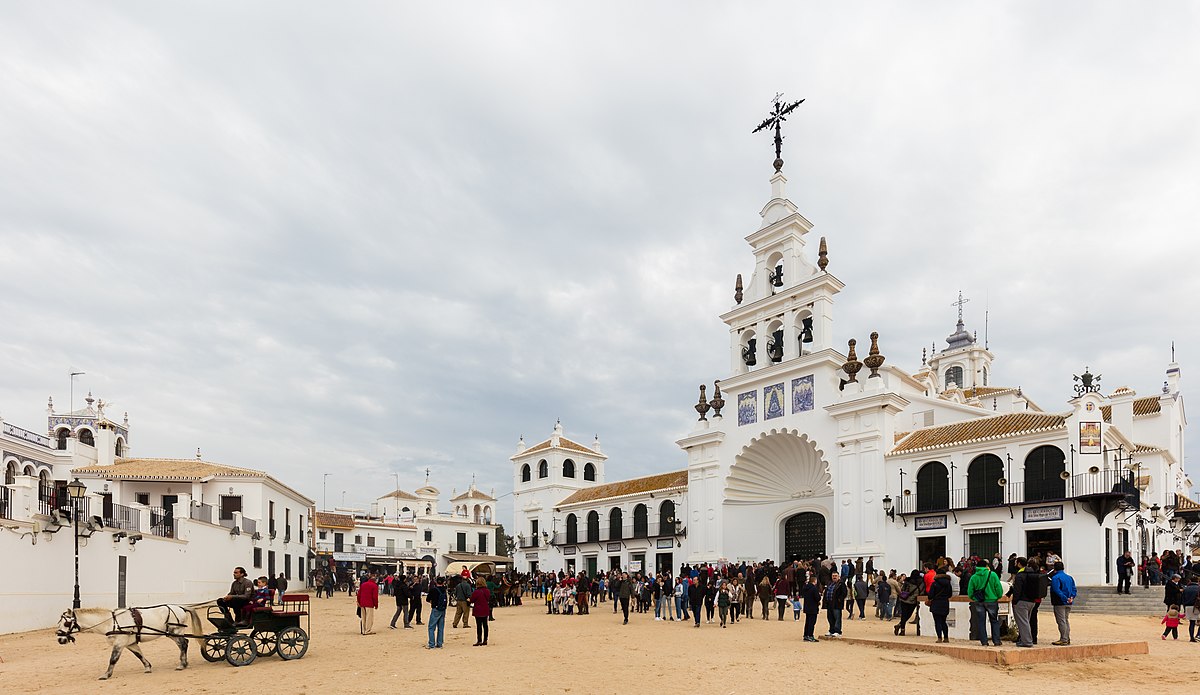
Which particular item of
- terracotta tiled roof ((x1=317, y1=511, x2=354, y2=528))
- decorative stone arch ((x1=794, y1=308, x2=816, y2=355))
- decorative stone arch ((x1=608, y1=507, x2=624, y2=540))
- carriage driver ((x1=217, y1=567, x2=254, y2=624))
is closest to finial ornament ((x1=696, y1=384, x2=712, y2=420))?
decorative stone arch ((x1=794, y1=308, x2=816, y2=355))

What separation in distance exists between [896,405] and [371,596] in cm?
1897

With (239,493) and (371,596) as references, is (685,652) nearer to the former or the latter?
(371,596)

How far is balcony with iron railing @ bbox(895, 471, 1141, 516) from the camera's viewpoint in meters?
24.4

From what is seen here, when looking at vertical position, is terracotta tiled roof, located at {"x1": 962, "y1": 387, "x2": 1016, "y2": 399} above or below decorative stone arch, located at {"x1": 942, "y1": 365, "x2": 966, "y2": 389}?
below

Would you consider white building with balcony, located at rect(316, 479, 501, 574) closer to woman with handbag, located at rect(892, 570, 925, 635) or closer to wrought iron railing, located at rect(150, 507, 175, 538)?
wrought iron railing, located at rect(150, 507, 175, 538)

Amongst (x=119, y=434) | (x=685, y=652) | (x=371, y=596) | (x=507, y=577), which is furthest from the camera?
(x=119, y=434)

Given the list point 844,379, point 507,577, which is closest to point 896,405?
point 844,379

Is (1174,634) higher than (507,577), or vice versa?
(1174,634)

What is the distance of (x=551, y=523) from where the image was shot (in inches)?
1891

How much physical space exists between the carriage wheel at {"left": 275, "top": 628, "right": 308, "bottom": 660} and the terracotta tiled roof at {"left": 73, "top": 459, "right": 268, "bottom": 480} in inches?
953

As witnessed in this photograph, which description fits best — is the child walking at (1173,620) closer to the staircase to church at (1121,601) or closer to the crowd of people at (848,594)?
the crowd of people at (848,594)

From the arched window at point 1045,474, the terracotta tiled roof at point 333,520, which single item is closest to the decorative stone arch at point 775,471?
the arched window at point 1045,474

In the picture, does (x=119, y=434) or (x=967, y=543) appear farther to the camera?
(x=119, y=434)

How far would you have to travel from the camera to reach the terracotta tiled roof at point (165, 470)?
34625 millimetres
